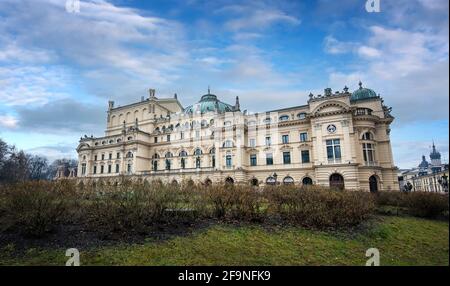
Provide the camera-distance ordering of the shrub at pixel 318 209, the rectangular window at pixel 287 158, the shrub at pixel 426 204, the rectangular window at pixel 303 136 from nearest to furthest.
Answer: the shrub at pixel 318 209 < the shrub at pixel 426 204 < the rectangular window at pixel 303 136 < the rectangular window at pixel 287 158

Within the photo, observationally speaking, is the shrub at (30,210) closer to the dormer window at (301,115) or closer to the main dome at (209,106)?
the dormer window at (301,115)

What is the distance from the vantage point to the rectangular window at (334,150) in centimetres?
3828

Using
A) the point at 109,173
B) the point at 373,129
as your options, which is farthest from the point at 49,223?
the point at 109,173

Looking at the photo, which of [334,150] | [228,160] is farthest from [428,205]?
[228,160]

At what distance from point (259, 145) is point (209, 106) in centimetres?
1604

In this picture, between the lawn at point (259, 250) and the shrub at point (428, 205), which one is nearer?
the lawn at point (259, 250)

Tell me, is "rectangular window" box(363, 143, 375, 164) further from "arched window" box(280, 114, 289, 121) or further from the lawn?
the lawn

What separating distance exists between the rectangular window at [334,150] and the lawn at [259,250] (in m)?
29.3

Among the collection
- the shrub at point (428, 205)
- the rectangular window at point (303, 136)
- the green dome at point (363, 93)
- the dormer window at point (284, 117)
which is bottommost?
the shrub at point (428, 205)

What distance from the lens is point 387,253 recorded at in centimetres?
797

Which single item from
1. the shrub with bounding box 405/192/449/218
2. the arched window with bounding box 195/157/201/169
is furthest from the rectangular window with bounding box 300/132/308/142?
the shrub with bounding box 405/192/449/218

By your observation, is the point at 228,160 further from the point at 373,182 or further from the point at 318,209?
the point at 318,209

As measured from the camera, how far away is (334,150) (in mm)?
38719

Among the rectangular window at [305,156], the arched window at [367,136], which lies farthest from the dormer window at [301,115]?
the arched window at [367,136]
